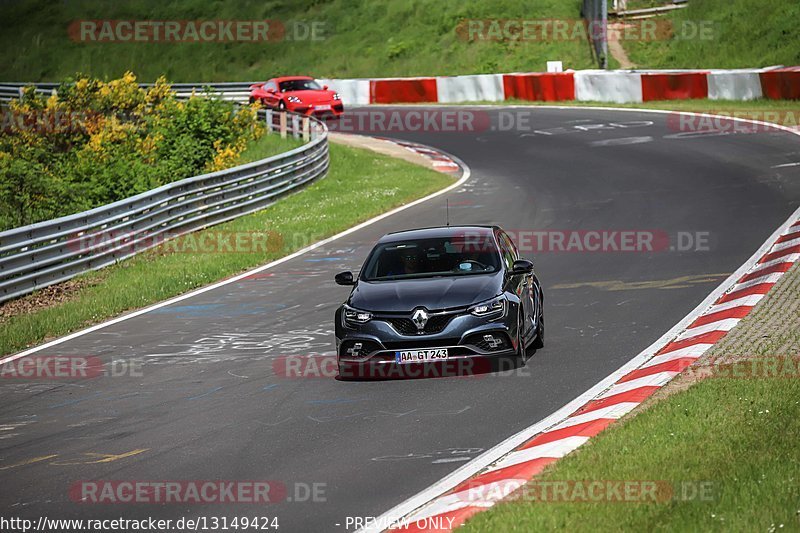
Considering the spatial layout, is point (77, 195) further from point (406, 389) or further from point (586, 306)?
point (406, 389)

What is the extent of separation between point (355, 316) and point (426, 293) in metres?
0.74

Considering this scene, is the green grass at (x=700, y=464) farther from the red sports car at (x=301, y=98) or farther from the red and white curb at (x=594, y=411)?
the red sports car at (x=301, y=98)

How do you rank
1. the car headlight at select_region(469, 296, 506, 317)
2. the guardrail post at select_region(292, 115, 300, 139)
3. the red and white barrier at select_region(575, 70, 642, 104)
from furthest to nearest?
the red and white barrier at select_region(575, 70, 642, 104) < the guardrail post at select_region(292, 115, 300, 139) < the car headlight at select_region(469, 296, 506, 317)

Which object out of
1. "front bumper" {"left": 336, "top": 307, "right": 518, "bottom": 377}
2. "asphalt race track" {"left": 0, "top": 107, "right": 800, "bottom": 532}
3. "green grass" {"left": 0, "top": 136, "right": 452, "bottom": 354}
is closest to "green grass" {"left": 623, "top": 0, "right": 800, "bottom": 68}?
"green grass" {"left": 0, "top": 136, "right": 452, "bottom": 354}

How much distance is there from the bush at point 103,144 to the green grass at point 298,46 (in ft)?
66.0

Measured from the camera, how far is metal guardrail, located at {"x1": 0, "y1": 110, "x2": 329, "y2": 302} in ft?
64.6

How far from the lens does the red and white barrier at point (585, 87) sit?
39.2 meters

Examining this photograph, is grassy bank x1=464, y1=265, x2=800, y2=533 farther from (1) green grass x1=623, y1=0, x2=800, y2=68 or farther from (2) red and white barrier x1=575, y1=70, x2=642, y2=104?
(1) green grass x1=623, y1=0, x2=800, y2=68

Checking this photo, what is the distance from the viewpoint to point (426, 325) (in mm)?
11945

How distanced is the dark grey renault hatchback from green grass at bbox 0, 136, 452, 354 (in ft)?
18.5

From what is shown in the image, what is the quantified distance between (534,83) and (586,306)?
32835 millimetres

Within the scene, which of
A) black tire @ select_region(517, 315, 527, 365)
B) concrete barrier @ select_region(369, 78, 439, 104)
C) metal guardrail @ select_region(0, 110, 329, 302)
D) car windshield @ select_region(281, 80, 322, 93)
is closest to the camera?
black tire @ select_region(517, 315, 527, 365)

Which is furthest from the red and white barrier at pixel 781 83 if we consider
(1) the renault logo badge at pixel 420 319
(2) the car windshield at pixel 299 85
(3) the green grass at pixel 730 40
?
(1) the renault logo badge at pixel 420 319

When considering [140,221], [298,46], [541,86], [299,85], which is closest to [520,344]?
[140,221]
